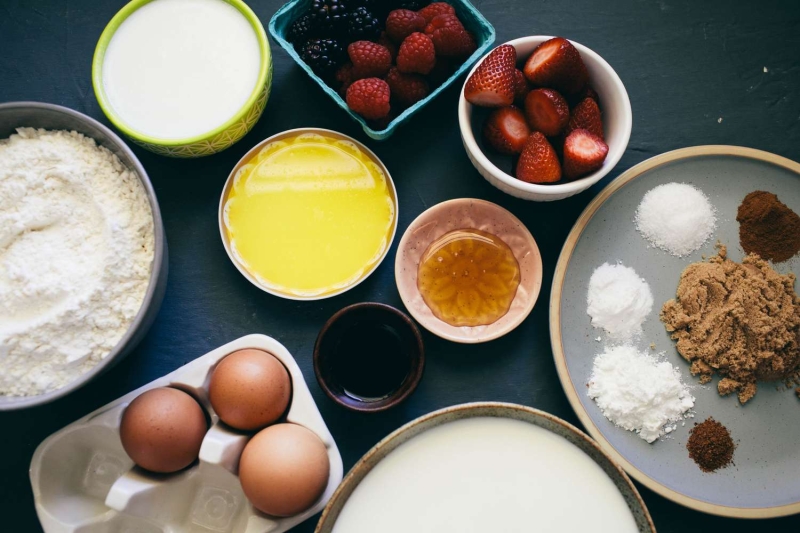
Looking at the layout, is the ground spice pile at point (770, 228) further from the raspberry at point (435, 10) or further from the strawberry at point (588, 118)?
the raspberry at point (435, 10)

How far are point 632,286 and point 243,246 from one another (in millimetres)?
857

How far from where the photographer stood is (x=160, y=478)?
110 cm

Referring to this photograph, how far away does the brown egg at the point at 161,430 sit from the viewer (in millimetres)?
1051

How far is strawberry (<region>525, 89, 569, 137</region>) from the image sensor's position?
1.19m

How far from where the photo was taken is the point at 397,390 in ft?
4.09

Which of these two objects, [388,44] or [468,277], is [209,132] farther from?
[468,277]

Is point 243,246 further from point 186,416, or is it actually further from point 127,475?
point 127,475

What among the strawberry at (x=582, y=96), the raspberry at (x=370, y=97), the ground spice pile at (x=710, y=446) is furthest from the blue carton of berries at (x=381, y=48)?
the ground spice pile at (x=710, y=446)

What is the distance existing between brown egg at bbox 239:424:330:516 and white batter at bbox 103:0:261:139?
649mm

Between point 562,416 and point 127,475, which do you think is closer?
point 127,475

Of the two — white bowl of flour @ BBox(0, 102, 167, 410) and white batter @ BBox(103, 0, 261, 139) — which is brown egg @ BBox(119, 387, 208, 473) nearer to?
white bowl of flour @ BBox(0, 102, 167, 410)

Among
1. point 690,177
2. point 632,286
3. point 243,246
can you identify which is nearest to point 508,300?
point 632,286

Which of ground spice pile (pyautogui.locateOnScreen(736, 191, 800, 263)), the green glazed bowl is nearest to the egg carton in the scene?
the green glazed bowl

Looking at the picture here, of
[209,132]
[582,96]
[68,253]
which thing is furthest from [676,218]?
[68,253]
